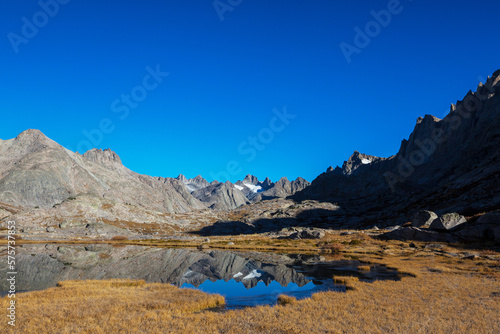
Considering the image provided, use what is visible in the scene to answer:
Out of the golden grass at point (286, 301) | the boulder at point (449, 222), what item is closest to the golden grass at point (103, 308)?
the golden grass at point (286, 301)

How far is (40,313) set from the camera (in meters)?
18.9

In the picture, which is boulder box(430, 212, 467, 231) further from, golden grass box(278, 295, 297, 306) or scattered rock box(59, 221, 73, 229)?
scattered rock box(59, 221, 73, 229)

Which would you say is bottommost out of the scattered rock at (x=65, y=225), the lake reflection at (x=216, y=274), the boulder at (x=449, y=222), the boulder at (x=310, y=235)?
the lake reflection at (x=216, y=274)

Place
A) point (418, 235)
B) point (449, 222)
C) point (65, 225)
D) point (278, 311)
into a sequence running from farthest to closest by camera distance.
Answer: point (65, 225), point (418, 235), point (449, 222), point (278, 311)

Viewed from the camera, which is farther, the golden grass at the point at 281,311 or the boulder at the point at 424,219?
the boulder at the point at 424,219

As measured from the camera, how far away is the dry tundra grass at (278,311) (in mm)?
16641

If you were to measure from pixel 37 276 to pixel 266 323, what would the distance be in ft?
120

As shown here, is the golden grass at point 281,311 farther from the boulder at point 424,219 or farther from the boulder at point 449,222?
the boulder at point 424,219

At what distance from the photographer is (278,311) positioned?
2052 cm

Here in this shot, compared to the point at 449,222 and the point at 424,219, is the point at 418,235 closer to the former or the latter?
the point at 449,222

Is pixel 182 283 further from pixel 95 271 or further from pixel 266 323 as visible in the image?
pixel 266 323

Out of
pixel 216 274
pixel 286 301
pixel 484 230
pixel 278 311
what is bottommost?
pixel 216 274

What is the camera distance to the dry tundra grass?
54.6 ft

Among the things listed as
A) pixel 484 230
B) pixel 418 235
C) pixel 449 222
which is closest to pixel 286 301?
pixel 484 230
